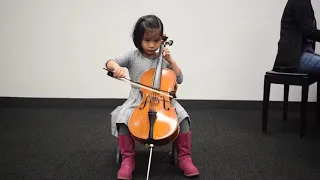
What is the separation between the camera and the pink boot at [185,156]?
1.52 m

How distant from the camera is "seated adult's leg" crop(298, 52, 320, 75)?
6.93 ft

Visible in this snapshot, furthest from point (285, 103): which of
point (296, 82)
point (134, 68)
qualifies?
point (134, 68)

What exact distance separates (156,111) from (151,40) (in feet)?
1.21

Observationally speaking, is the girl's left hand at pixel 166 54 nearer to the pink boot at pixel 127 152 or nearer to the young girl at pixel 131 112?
the young girl at pixel 131 112

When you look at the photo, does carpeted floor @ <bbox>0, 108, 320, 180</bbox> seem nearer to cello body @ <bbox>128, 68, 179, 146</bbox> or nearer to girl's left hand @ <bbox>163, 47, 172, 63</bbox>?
cello body @ <bbox>128, 68, 179, 146</bbox>

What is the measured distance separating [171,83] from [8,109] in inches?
A: 83.7

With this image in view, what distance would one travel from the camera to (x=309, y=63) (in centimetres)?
213

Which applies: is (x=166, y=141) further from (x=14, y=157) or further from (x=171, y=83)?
(x=14, y=157)

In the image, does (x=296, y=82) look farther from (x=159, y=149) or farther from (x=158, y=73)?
(x=158, y=73)

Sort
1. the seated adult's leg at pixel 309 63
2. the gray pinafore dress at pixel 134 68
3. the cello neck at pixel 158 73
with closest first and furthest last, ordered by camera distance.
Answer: the cello neck at pixel 158 73 < the gray pinafore dress at pixel 134 68 < the seated adult's leg at pixel 309 63

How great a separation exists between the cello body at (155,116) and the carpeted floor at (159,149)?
0.31 m

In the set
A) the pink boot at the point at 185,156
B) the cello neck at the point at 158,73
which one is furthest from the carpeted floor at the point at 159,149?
the cello neck at the point at 158,73

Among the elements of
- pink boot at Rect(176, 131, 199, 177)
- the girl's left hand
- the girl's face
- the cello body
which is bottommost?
pink boot at Rect(176, 131, 199, 177)

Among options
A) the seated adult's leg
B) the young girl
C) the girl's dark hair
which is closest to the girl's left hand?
the young girl
